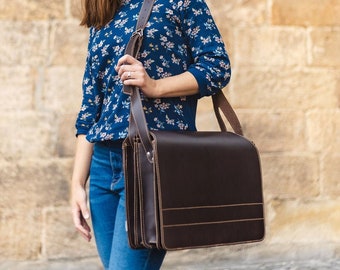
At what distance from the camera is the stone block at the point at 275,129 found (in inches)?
142

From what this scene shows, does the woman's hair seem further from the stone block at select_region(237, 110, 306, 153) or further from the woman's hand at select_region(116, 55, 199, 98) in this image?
the stone block at select_region(237, 110, 306, 153)

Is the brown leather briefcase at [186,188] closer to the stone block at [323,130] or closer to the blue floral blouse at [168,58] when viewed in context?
the blue floral blouse at [168,58]

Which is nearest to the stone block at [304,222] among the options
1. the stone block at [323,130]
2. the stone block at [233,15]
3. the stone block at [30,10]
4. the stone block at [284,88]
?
the stone block at [323,130]

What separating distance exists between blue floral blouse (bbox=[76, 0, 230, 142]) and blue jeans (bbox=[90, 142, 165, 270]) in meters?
0.06

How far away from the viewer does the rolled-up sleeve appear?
1684mm

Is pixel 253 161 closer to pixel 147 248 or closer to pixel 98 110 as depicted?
pixel 147 248

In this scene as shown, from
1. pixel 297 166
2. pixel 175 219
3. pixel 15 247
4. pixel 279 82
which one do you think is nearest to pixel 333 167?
pixel 297 166

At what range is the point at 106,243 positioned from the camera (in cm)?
176

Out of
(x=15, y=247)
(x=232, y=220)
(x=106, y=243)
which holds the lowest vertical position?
(x=15, y=247)

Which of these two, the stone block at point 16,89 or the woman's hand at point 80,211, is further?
the stone block at point 16,89

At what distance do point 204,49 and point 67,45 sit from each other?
5.96 ft

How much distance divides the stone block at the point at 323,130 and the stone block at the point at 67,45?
4.33 ft

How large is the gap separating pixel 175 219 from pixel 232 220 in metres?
0.17

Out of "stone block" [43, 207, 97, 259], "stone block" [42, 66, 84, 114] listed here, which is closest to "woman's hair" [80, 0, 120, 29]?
"stone block" [42, 66, 84, 114]
